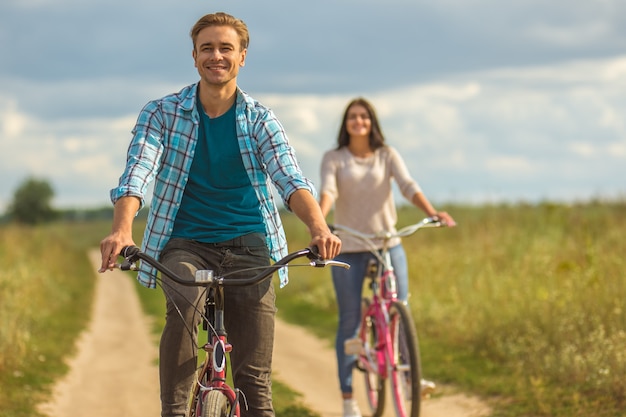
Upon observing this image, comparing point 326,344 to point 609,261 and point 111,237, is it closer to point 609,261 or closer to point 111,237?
point 609,261


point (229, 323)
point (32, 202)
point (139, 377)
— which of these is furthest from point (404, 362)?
point (32, 202)

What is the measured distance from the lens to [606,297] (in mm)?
9461

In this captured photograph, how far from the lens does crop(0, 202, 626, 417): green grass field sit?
8.06m

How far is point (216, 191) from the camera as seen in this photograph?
4473 mm

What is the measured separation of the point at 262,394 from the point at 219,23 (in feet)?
5.81

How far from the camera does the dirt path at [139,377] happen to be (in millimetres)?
8469

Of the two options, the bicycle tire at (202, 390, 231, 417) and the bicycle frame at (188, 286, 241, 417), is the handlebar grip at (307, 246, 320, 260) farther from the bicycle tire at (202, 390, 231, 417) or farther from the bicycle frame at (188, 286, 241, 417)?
the bicycle tire at (202, 390, 231, 417)

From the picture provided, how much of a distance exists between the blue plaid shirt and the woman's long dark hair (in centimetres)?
313

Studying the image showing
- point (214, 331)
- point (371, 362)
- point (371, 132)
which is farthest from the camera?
point (371, 132)

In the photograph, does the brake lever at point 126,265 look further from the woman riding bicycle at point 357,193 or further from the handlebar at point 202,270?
the woman riding bicycle at point 357,193

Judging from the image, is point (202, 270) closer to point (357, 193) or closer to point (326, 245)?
point (326, 245)

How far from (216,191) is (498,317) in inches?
260

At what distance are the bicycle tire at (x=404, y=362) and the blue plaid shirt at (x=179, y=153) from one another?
237 cm

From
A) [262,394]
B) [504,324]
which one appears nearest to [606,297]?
[504,324]
